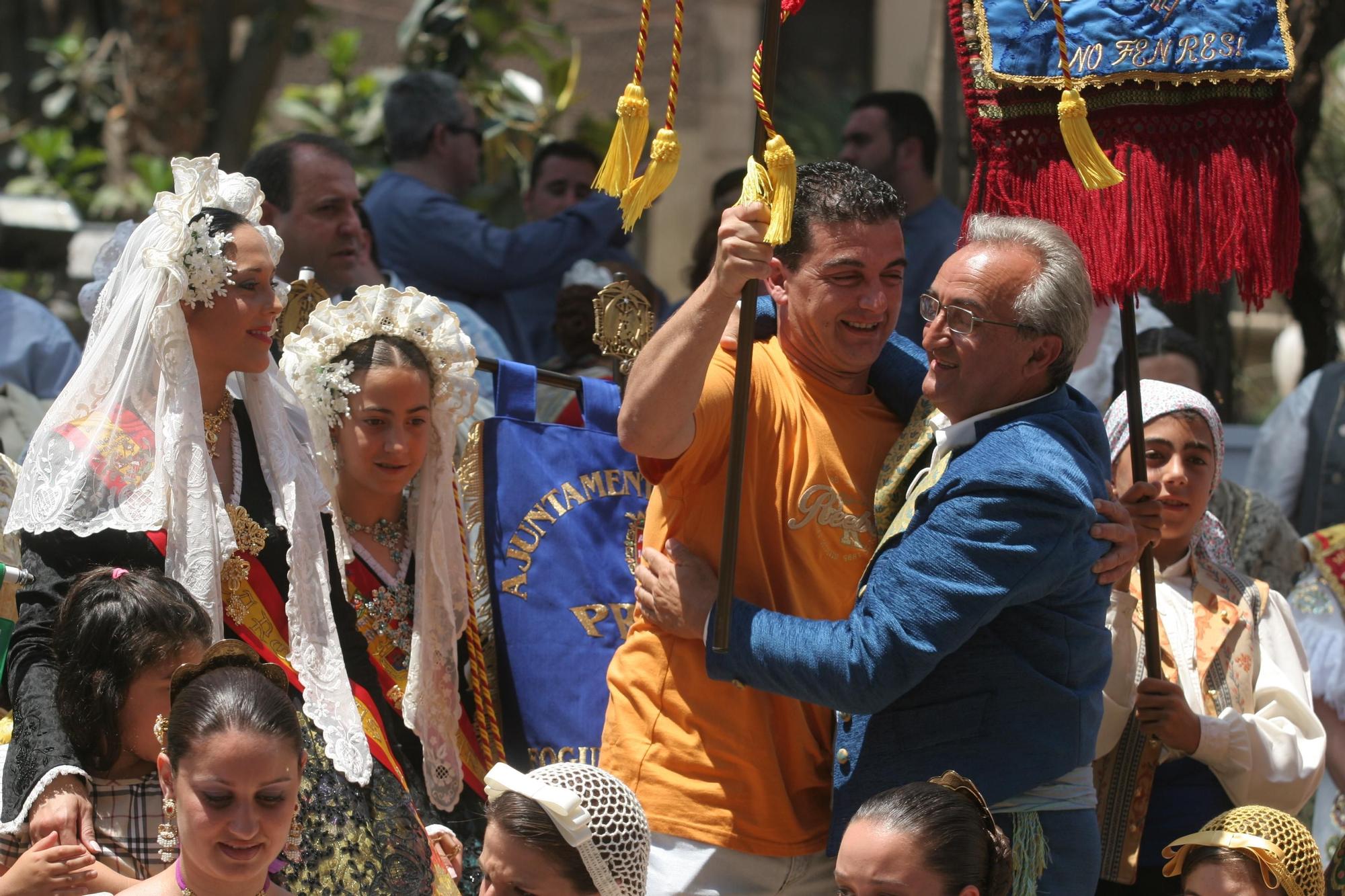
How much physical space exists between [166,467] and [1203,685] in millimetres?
2493

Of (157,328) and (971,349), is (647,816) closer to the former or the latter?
(971,349)

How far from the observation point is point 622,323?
4.76 metres

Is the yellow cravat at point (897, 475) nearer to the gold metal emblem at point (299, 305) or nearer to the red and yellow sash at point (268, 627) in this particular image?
Result: the red and yellow sash at point (268, 627)

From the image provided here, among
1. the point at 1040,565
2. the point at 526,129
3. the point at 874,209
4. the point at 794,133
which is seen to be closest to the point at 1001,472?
the point at 1040,565

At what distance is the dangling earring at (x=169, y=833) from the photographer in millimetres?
3258

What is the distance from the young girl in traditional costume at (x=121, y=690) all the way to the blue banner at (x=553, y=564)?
102 cm

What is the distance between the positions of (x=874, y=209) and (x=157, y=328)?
158cm

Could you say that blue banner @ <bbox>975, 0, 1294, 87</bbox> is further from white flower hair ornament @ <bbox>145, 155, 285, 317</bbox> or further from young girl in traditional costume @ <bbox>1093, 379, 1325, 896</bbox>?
white flower hair ornament @ <bbox>145, 155, 285, 317</bbox>

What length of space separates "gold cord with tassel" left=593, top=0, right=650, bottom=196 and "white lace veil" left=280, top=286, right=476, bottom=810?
931 mm

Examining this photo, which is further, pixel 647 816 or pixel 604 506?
pixel 604 506

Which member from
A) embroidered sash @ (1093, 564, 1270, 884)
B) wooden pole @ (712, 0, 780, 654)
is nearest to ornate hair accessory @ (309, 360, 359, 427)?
wooden pole @ (712, 0, 780, 654)

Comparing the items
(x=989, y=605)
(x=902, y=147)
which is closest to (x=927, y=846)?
(x=989, y=605)

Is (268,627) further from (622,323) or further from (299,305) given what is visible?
(622,323)

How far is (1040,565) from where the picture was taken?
3.39m
